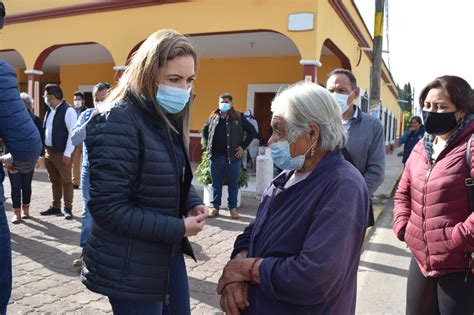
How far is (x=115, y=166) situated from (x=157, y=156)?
186 mm

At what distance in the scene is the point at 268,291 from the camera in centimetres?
154

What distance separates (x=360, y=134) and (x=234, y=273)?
206cm

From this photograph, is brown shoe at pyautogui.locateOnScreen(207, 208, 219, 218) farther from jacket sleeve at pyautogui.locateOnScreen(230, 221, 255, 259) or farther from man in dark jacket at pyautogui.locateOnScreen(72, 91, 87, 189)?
jacket sleeve at pyautogui.locateOnScreen(230, 221, 255, 259)

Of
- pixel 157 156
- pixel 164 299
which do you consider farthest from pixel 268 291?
pixel 157 156

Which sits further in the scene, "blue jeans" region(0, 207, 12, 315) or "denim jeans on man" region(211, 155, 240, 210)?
"denim jeans on man" region(211, 155, 240, 210)

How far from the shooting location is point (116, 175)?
1613 millimetres

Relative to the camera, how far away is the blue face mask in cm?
181

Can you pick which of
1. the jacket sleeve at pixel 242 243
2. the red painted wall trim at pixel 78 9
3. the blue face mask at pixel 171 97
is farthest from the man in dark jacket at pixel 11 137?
the red painted wall trim at pixel 78 9

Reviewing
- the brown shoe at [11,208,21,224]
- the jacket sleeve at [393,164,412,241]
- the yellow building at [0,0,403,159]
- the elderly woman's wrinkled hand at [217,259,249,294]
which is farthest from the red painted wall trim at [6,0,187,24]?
the elderly woman's wrinkled hand at [217,259,249,294]

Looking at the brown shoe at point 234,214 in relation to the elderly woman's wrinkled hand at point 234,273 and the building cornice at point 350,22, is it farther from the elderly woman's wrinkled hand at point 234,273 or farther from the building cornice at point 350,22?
the building cornice at point 350,22

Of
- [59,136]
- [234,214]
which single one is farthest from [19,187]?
[234,214]

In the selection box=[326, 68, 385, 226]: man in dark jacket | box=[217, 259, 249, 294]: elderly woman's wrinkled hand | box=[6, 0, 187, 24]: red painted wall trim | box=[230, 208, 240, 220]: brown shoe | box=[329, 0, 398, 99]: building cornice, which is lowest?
box=[230, 208, 240, 220]: brown shoe

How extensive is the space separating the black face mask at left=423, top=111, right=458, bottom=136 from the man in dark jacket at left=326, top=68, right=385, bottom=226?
85 cm

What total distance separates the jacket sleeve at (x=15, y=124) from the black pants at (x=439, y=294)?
2321 mm
